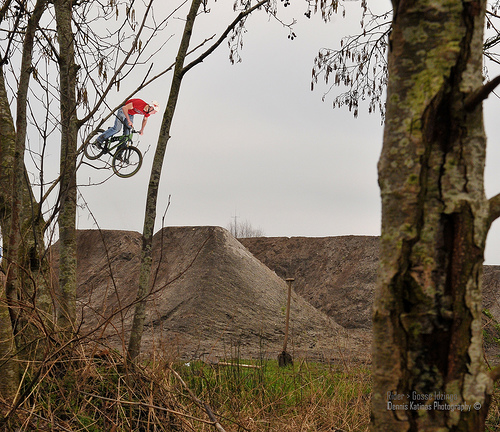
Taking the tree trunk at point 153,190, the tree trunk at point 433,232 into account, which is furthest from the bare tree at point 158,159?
the tree trunk at point 433,232

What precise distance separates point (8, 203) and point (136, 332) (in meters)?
1.59

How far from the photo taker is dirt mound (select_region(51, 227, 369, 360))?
10438 millimetres

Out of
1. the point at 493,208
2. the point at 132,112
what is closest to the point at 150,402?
the point at 493,208

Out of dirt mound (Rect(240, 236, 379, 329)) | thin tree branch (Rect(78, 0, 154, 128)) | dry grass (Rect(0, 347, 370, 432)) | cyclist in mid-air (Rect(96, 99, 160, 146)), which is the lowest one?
dry grass (Rect(0, 347, 370, 432))

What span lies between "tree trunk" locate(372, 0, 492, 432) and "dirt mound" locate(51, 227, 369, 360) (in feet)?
25.3

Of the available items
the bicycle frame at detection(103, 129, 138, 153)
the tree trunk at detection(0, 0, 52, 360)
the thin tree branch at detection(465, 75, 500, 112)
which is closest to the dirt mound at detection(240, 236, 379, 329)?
the bicycle frame at detection(103, 129, 138, 153)

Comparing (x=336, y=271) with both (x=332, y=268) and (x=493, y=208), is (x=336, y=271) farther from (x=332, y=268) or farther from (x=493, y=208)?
(x=493, y=208)

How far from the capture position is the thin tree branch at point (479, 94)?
134 centimetres

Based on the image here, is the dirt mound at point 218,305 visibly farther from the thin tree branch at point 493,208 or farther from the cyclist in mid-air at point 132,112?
the thin tree branch at point 493,208

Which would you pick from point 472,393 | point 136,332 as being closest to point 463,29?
point 472,393

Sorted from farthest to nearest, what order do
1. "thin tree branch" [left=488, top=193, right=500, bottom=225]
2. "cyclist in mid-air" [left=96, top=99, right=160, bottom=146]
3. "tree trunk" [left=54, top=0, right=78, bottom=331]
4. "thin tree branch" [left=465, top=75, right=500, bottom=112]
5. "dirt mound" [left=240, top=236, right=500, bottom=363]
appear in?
"dirt mound" [left=240, top=236, right=500, bottom=363] → "cyclist in mid-air" [left=96, top=99, right=160, bottom=146] → "tree trunk" [left=54, top=0, right=78, bottom=331] → "thin tree branch" [left=488, top=193, right=500, bottom=225] → "thin tree branch" [left=465, top=75, right=500, bottom=112]

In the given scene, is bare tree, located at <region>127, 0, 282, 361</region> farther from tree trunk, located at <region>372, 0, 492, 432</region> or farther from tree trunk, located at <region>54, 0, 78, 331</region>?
tree trunk, located at <region>372, 0, 492, 432</region>

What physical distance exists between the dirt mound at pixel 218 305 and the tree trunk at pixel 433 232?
771 cm

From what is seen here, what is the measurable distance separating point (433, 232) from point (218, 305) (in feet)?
34.8
